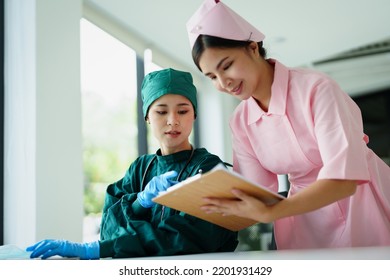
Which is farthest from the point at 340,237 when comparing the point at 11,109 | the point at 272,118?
the point at 11,109

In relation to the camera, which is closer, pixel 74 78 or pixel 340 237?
pixel 340 237

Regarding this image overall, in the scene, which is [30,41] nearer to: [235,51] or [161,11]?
[161,11]

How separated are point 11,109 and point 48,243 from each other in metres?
1.28

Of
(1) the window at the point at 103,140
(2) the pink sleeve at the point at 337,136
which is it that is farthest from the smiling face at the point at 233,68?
(1) the window at the point at 103,140

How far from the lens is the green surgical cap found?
1.41m

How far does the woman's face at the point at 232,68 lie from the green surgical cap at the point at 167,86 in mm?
209

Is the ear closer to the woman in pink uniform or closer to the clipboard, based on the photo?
the woman in pink uniform

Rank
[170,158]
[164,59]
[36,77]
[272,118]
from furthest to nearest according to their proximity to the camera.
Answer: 1. [164,59]
2. [36,77]
3. [170,158]
4. [272,118]

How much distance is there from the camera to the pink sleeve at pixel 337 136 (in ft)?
3.38

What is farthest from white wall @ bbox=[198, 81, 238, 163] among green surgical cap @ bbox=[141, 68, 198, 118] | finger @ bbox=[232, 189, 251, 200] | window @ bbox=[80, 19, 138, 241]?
finger @ bbox=[232, 189, 251, 200]

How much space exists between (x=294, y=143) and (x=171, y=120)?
1.23 feet

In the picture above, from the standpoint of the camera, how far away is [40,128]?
222 cm

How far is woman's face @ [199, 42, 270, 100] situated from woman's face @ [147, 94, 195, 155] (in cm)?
21

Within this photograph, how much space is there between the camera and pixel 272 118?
4.24 ft
